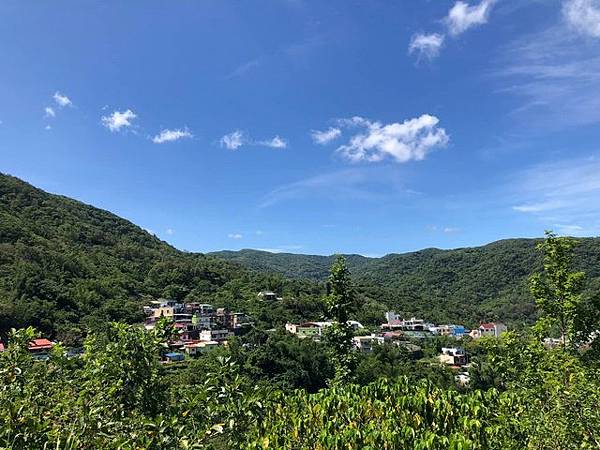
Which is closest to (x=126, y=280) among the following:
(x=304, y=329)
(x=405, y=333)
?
(x=304, y=329)

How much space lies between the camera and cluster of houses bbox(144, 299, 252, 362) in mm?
56344

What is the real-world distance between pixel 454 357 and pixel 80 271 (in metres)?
52.2

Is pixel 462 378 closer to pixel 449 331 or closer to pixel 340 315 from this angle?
pixel 449 331

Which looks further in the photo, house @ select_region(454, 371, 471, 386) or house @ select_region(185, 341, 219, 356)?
house @ select_region(185, 341, 219, 356)

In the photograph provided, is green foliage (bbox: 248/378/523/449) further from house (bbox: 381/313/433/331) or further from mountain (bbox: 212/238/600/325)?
mountain (bbox: 212/238/600/325)

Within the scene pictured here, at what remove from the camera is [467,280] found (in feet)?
463

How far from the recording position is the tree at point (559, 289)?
9.72 metres

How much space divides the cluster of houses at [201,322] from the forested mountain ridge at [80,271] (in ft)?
10.3

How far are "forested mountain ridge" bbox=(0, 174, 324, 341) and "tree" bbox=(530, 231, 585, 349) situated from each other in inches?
1210

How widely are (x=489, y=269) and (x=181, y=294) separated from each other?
322 ft

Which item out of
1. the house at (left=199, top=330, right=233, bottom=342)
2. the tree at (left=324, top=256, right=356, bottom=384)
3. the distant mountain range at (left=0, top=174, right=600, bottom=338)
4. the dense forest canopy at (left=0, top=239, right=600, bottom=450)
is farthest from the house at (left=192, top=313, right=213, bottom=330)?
the dense forest canopy at (left=0, top=239, right=600, bottom=450)

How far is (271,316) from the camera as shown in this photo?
7175 centimetres

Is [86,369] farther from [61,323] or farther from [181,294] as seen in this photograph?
[181,294]

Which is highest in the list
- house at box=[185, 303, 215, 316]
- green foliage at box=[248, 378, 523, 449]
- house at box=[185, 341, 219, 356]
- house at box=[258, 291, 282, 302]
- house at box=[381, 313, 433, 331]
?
house at box=[258, 291, 282, 302]
